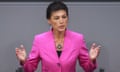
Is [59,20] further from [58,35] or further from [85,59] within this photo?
[85,59]

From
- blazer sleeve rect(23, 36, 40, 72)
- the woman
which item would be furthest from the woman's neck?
blazer sleeve rect(23, 36, 40, 72)

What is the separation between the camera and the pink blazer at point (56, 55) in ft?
5.49

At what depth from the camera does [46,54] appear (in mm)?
1701

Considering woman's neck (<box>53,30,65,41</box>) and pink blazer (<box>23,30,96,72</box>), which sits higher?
woman's neck (<box>53,30,65,41</box>)

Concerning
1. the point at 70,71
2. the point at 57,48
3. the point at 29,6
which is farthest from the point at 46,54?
the point at 29,6

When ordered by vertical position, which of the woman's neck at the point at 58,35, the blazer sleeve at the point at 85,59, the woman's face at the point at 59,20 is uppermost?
the woman's face at the point at 59,20

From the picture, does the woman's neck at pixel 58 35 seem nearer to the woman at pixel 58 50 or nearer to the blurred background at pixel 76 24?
the woman at pixel 58 50

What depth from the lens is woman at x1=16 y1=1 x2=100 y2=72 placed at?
5.49 ft

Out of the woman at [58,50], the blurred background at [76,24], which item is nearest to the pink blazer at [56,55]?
the woman at [58,50]

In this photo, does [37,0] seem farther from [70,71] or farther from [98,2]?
[70,71]

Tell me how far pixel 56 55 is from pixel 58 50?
0.04 meters

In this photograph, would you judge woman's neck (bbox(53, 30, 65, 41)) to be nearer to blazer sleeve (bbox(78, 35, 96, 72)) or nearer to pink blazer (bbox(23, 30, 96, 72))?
pink blazer (bbox(23, 30, 96, 72))

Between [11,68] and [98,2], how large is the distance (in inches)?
36.0

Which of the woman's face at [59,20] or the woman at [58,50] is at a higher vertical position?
the woman's face at [59,20]
